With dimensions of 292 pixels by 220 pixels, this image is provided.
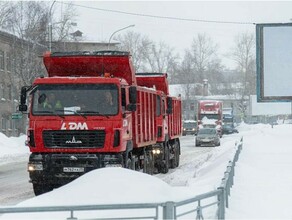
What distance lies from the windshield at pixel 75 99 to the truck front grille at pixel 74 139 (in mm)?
495

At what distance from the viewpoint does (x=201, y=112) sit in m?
62.5

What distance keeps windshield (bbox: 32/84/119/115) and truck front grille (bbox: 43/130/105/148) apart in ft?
1.62

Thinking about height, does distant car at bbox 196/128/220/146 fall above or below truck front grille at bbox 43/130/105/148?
below

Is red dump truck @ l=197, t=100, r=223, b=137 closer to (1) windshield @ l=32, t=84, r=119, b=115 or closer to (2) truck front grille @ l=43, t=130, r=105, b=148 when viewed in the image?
(1) windshield @ l=32, t=84, r=119, b=115

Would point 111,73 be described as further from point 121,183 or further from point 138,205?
point 138,205

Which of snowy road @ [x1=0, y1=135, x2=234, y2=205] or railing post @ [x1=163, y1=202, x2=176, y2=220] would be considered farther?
snowy road @ [x1=0, y1=135, x2=234, y2=205]

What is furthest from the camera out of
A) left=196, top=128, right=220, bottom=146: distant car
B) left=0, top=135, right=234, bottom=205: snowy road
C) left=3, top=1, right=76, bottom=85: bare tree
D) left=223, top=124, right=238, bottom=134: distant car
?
left=223, top=124, right=238, bottom=134: distant car

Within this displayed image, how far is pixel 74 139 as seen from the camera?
53.6 feet

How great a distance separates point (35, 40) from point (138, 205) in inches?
1939

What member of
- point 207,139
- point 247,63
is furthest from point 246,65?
point 207,139

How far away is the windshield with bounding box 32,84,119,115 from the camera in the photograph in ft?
53.7

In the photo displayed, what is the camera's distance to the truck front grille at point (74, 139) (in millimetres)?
16297

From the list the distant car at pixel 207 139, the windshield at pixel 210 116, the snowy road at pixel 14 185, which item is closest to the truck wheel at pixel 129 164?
the snowy road at pixel 14 185

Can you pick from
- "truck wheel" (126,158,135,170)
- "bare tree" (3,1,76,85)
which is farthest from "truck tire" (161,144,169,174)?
"bare tree" (3,1,76,85)
